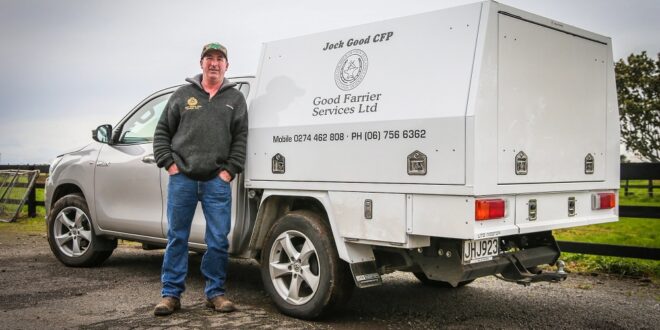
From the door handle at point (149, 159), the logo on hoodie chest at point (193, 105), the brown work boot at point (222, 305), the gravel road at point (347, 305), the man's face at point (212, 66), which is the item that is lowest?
the gravel road at point (347, 305)

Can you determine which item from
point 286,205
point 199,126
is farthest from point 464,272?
point 199,126

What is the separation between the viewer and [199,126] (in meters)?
5.22

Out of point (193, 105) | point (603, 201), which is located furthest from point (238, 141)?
point (603, 201)

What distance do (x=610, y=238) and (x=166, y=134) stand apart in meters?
8.87

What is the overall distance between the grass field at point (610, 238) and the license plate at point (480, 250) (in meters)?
3.38

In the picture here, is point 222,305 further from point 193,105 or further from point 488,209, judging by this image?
point 488,209

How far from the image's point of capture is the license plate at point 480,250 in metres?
4.32

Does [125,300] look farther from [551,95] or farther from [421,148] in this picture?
[551,95]

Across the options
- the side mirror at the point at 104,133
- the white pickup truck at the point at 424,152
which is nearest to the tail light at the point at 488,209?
the white pickup truck at the point at 424,152

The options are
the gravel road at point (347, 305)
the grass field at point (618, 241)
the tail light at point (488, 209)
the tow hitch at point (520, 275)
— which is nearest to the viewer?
the tail light at point (488, 209)

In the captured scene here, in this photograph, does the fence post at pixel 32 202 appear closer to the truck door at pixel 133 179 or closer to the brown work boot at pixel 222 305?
the truck door at pixel 133 179

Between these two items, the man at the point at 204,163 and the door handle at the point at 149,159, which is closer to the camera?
the man at the point at 204,163

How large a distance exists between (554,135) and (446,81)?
115 cm

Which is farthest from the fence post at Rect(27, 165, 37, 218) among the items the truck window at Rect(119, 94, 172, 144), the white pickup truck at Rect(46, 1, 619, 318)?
the white pickup truck at Rect(46, 1, 619, 318)
